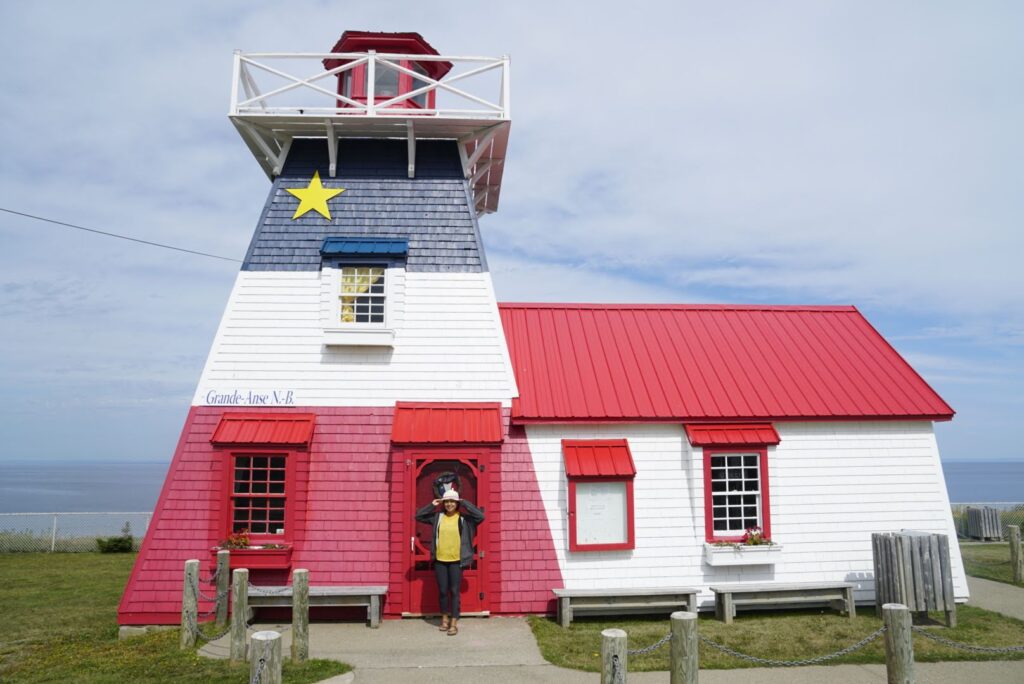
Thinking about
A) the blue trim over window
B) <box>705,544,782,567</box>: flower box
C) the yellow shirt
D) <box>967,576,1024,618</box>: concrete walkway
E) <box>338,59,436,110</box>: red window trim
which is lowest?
<box>967,576,1024,618</box>: concrete walkway

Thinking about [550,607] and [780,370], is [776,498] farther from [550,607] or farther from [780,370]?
[550,607]

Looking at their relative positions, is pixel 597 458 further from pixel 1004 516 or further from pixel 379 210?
pixel 1004 516

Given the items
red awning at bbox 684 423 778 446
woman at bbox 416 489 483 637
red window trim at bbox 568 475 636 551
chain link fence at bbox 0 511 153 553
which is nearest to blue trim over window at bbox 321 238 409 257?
woman at bbox 416 489 483 637

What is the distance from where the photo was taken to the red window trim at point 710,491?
1140cm

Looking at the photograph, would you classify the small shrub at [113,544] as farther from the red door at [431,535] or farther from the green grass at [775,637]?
the green grass at [775,637]

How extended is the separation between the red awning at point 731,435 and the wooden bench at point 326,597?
5.48 metres

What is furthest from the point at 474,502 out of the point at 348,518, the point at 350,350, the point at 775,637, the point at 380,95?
the point at 380,95

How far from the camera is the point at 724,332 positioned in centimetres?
1399

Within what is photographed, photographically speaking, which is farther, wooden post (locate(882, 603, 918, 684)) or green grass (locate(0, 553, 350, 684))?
green grass (locate(0, 553, 350, 684))

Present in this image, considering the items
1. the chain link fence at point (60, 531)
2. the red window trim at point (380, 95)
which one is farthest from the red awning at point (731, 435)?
the chain link fence at point (60, 531)

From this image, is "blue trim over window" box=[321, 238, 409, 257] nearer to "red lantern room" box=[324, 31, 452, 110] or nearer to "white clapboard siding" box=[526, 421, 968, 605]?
"red lantern room" box=[324, 31, 452, 110]

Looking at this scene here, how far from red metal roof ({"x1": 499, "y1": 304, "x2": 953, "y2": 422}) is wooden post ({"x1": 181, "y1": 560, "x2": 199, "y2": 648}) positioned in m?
5.14

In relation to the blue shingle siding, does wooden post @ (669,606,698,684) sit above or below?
below

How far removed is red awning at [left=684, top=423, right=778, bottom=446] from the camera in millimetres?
11523
